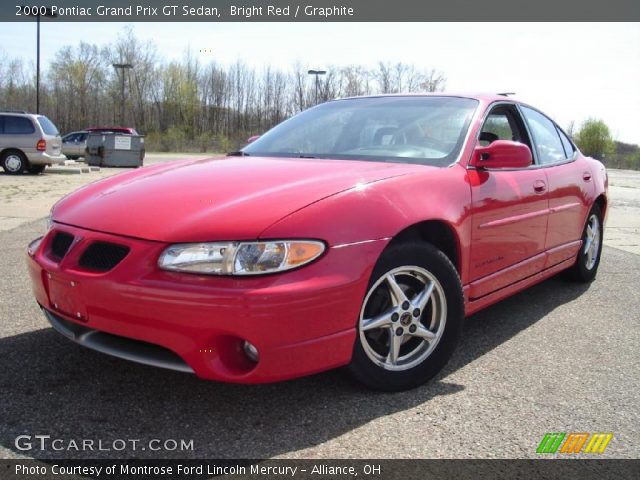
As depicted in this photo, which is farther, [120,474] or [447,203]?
[447,203]

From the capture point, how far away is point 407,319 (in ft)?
8.49

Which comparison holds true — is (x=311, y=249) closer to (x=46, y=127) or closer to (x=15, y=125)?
(x=15, y=125)

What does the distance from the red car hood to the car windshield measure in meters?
0.28

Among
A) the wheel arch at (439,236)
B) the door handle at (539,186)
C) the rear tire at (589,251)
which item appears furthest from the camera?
the rear tire at (589,251)

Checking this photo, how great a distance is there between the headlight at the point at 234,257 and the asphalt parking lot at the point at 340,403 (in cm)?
64

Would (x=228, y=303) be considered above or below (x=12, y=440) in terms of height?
above

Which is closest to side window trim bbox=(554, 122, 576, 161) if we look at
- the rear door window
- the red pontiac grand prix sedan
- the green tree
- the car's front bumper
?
the rear door window

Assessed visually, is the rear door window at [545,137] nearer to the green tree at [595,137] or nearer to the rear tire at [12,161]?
the rear tire at [12,161]

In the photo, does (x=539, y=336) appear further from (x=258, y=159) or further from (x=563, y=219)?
(x=258, y=159)

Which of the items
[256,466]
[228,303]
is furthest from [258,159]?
[256,466]

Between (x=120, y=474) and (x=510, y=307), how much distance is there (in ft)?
9.86

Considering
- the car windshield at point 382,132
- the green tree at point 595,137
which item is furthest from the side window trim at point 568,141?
the green tree at point 595,137

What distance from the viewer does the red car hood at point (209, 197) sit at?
2165mm

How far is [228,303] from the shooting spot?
2.02 metres
